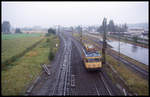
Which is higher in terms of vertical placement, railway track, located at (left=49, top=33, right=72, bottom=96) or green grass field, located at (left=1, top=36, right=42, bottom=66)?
green grass field, located at (left=1, top=36, right=42, bottom=66)

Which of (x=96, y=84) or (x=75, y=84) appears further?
(x=75, y=84)

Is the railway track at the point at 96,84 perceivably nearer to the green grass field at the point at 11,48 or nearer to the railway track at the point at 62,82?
the railway track at the point at 62,82

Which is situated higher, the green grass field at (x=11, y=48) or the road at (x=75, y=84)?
the green grass field at (x=11, y=48)

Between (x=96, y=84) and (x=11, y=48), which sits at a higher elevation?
(x=11, y=48)

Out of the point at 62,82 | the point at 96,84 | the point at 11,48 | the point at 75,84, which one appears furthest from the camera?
the point at 11,48

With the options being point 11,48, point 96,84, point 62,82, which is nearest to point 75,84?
point 62,82

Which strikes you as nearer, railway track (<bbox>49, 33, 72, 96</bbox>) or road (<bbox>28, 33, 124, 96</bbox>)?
road (<bbox>28, 33, 124, 96</bbox>)

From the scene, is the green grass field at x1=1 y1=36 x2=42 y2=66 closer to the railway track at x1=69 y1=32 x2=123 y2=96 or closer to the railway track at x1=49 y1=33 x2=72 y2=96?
the railway track at x1=49 y1=33 x2=72 y2=96

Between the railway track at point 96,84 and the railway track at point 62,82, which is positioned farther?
the railway track at point 62,82

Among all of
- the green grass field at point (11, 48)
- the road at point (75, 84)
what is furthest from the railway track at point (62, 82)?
the green grass field at point (11, 48)

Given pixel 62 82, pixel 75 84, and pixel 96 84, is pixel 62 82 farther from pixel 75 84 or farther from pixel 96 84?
pixel 96 84

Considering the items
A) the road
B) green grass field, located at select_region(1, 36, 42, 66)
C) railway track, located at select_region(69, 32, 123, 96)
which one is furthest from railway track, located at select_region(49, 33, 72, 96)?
green grass field, located at select_region(1, 36, 42, 66)

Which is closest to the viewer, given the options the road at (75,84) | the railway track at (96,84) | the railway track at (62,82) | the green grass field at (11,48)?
the railway track at (96,84)

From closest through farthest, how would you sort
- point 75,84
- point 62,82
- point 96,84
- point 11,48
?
point 96,84 < point 75,84 < point 62,82 < point 11,48
